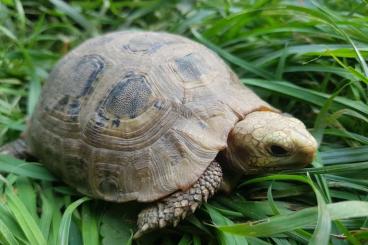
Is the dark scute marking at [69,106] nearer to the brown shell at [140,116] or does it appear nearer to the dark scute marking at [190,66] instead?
the brown shell at [140,116]

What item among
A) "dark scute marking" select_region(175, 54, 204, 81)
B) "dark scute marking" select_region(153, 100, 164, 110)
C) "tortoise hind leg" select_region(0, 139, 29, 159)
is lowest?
"tortoise hind leg" select_region(0, 139, 29, 159)

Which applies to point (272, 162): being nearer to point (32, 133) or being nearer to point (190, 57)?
point (190, 57)

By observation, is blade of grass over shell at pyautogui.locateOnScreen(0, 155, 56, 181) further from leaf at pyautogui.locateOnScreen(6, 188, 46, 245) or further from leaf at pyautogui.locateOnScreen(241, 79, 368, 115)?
leaf at pyautogui.locateOnScreen(241, 79, 368, 115)

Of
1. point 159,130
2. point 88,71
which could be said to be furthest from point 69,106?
point 159,130

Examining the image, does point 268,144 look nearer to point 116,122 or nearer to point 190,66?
point 190,66

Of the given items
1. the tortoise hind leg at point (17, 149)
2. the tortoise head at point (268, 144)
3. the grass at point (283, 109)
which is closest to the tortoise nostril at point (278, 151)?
the tortoise head at point (268, 144)

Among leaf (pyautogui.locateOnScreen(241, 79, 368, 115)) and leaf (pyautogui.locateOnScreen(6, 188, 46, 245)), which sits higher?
leaf (pyautogui.locateOnScreen(241, 79, 368, 115))

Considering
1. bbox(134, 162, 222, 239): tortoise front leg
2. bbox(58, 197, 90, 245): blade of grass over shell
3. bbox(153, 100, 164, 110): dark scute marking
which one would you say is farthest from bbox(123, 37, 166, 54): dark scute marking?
bbox(58, 197, 90, 245): blade of grass over shell
